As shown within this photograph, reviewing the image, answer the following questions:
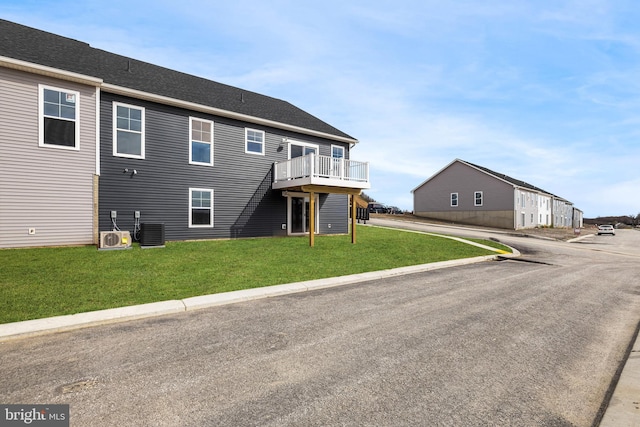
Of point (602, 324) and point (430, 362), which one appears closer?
point (430, 362)

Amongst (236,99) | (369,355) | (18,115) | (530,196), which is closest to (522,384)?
(369,355)

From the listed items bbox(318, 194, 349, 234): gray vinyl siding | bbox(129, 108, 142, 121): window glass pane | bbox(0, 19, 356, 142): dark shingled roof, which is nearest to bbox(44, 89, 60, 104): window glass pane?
bbox(0, 19, 356, 142): dark shingled roof

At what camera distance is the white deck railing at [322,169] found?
16.6m

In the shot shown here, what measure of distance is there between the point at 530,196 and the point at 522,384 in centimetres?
5034

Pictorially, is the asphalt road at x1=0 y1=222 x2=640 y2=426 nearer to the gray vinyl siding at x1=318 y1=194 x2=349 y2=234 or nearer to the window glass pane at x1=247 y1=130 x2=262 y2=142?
the window glass pane at x1=247 y1=130 x2=262 y2=142

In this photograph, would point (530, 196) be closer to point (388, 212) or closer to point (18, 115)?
point (388, 212)

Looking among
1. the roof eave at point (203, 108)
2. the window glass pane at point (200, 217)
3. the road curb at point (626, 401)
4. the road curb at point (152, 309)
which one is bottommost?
the road curb at point (626, 401)

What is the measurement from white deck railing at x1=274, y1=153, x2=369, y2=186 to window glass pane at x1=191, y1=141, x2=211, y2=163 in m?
3.98

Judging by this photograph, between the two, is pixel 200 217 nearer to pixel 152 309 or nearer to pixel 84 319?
pixel 152 309

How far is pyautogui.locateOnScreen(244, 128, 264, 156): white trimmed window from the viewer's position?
1845cm

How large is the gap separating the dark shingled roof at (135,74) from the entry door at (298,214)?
4687 millimetres

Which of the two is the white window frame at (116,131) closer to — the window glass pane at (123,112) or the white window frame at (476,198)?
the window glass pane at (123,112)

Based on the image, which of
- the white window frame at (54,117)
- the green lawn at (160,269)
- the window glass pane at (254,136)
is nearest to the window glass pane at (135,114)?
the white window frame at (54,117)

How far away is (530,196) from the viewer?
4569 cm
